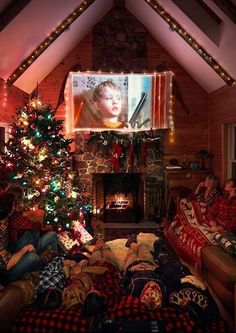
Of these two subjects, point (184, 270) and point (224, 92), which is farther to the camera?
point (224, 92)

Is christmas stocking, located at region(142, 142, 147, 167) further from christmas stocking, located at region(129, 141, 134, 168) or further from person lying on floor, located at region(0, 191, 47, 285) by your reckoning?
person lying on floor, located at region(0, 191, 47, 285)

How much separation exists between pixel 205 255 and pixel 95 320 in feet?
5.03

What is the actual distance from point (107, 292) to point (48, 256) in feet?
3.79

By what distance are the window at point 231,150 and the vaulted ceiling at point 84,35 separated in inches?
32.5

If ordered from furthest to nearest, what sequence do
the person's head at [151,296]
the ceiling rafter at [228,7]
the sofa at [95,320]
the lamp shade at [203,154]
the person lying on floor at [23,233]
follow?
the lamp shade at [203,154], the ceiling rafter at [228,7], the person lying on floor at [23,233], the person's head at [151,296], the sofa at [95,320]

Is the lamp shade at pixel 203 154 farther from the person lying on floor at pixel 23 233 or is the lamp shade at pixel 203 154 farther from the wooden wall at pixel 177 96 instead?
the person lying on floor at pixel 23 233

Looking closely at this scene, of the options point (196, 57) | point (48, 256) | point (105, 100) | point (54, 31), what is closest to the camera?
point (48, 256)

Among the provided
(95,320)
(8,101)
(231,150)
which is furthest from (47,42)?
(95,320)

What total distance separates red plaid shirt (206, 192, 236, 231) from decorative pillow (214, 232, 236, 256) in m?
0.54

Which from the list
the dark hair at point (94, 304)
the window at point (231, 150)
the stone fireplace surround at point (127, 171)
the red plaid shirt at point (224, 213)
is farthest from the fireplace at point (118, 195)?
the dark hair at point (94, 304)

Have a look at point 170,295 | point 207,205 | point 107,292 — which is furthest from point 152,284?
point 207,205

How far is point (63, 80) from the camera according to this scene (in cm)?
630

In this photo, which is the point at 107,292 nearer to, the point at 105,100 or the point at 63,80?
the point at 105,100

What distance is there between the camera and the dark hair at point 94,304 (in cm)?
212
